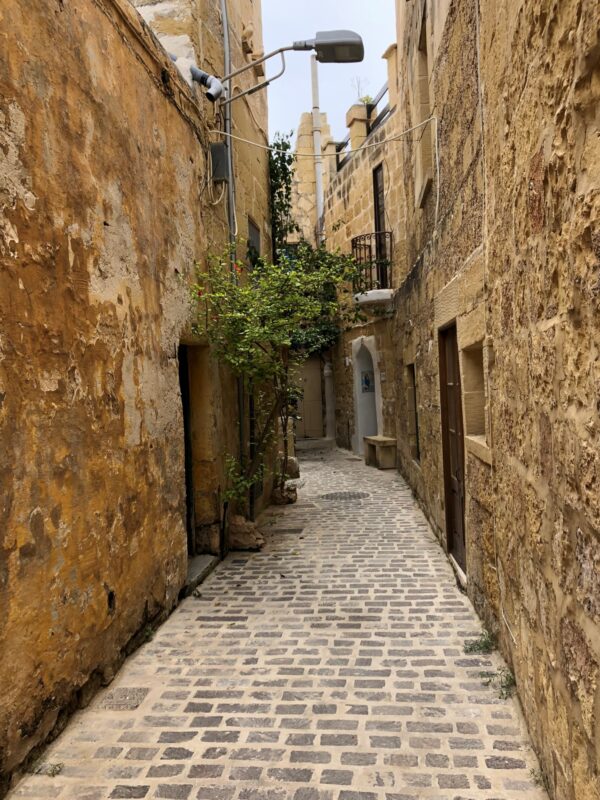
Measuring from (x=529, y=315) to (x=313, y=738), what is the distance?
2.07 meters

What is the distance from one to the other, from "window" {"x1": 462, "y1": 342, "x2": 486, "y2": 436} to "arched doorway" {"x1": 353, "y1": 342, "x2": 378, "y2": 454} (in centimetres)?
983

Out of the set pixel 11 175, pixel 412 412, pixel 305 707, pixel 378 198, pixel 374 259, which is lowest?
pixel 305 707

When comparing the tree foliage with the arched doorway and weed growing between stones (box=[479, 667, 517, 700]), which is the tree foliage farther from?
weed growing between stones (box=[479, 667, 517, 700])

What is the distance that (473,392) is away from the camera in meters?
4.18

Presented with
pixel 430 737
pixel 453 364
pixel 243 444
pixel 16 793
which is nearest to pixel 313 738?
pixel 430 737

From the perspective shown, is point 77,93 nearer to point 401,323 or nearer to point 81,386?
point 81,386

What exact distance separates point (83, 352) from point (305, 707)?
2.15 m

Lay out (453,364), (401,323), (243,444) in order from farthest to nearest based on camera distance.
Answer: (401,323), (243,444), (453,364)

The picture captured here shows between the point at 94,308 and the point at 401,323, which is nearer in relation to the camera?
the point at 94,308

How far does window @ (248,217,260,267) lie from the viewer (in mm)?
7625

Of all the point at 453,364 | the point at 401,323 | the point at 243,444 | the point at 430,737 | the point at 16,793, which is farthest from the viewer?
the point at 401,323

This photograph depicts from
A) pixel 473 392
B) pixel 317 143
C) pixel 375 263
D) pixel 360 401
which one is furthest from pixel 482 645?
pixel 317 143

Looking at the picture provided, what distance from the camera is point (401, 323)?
973cm

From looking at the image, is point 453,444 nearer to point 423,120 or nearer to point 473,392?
point 473,392
